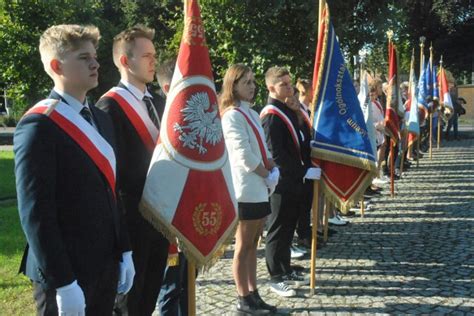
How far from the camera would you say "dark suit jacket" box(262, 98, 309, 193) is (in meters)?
4.98

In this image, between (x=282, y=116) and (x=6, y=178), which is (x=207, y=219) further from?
(x=6, y=178)

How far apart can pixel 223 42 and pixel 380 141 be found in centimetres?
368

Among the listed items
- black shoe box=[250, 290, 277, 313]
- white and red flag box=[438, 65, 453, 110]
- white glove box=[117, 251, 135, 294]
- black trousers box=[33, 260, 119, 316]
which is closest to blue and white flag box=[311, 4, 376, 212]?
black shoe box=[250, 290, 277, 313]

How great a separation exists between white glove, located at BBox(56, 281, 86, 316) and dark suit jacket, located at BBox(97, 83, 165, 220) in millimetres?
944

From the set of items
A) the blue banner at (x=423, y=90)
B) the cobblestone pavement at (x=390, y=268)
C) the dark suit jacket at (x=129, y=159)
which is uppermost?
the blue banner at (x=423, y=90)

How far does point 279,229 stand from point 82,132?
2840 mm

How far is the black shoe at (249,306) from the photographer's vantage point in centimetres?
436

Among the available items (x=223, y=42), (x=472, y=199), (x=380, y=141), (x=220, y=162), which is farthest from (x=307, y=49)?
(x=220, y=162)

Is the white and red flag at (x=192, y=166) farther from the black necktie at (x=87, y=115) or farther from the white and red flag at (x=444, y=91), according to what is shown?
the white and red flag at (x=444, y=91)

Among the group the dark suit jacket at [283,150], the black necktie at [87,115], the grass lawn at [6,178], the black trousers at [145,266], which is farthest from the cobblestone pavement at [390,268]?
the grass lawn at [6,178]

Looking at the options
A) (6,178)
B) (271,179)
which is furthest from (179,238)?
(6,178)

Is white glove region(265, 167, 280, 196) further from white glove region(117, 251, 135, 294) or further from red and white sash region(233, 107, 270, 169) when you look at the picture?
white glove region(117, 251, 135, 294)

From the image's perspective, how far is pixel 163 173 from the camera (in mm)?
3084

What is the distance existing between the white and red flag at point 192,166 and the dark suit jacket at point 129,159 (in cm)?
11
